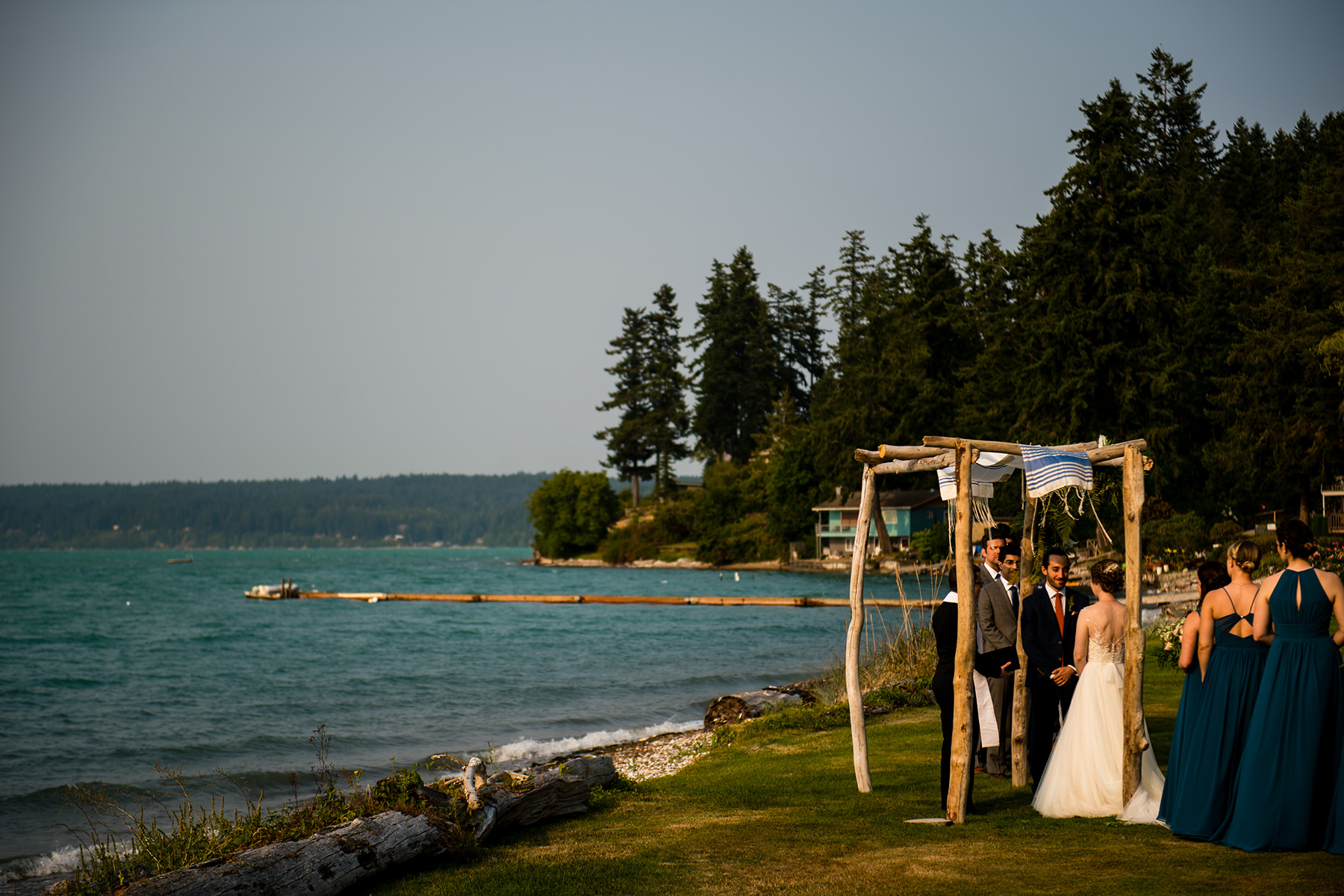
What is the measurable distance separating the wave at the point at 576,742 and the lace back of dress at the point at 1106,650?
9486 mm

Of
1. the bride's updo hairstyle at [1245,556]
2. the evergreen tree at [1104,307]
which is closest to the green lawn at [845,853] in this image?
the bride's updo hairstyle at [1245,556]

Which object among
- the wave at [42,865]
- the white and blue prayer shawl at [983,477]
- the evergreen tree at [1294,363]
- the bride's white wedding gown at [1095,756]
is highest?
the evergreen tree at [1294,363]

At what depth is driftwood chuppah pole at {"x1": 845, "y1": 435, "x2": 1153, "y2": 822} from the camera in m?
7.59

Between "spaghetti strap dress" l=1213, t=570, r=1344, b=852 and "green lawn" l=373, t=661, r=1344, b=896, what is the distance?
209 mm

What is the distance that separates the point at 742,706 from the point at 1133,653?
934cm

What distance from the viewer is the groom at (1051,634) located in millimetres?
8398

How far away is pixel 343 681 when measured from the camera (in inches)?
1101

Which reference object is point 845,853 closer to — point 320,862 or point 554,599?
point 320,862

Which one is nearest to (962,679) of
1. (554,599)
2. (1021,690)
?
(1021,690)

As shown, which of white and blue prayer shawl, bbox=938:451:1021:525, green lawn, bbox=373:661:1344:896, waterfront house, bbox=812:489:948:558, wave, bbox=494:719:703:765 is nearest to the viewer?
green lawn, bbox=373:661:1344:896

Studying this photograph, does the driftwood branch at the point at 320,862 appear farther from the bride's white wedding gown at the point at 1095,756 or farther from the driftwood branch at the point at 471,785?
the bride's white wedding gown at the point at 1095,756

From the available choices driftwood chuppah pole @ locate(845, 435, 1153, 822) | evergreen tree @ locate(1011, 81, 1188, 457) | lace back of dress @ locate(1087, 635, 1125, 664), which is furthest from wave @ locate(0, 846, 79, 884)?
evergreen tree @ locate(1011, 81, 1188, 457)

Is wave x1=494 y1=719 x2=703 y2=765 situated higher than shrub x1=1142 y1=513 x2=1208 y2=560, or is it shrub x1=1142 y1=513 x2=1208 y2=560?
shrub x1=1142 y1=513 x2=1208 y2=560

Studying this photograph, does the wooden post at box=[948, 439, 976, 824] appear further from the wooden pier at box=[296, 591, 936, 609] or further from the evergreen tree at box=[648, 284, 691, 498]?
the evergreen tree at box=[648, 284, 691, 498]
